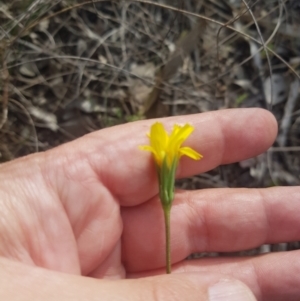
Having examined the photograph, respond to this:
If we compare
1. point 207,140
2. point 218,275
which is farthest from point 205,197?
point 218,275

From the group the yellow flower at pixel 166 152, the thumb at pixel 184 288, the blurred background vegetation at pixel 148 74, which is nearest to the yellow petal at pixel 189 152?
the yellow flower at pixel 166 152

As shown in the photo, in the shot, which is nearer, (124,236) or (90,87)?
(124,236)

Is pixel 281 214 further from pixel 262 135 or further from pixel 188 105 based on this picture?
pixel 188 105

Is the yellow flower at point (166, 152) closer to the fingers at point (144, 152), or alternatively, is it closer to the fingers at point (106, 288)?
the fingers at point (144, 152)

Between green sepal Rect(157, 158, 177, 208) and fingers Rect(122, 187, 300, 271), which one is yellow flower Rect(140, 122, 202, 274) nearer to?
green sepal Rect(157, 158, 177, 208)

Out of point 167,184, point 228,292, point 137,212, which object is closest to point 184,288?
point 228,292

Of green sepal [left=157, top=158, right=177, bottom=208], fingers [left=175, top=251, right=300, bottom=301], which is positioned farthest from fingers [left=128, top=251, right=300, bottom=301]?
green sepal [left=157, top=158, right=177, bottom=208]
